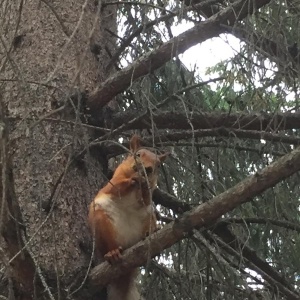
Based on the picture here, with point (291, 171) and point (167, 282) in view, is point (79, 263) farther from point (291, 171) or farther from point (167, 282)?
point (291, 171)

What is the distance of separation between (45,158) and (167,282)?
85 cm

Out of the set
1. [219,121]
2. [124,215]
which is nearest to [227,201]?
[219,121]

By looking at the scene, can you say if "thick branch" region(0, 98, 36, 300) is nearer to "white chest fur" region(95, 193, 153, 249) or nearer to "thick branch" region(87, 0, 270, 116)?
"white chest fur" region(95, 193, 153, 249)

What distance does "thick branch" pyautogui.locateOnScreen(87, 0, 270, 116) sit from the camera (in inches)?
109

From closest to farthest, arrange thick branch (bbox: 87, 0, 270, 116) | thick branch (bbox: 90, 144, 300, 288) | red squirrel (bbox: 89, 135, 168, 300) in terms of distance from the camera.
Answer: thick branch (bbox: 90, 144, 300, 288), thick branch (bbox: 87, 0, 270, 116), red squirrel (bbox: 89, 135, 168, 300)

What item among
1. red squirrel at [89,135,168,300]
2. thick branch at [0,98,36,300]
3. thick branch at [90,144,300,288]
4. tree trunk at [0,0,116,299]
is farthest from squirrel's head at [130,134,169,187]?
thick branch at [0,98,36,300]

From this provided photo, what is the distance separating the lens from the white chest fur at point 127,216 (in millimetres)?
3053

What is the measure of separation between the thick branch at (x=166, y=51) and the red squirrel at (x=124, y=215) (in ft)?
0.80

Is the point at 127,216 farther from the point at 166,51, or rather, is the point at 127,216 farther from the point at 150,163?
the point at 166,51

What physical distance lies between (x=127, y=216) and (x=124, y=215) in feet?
0.06

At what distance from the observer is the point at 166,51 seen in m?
2.87

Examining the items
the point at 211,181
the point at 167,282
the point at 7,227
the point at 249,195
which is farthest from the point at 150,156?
the point at 7,227

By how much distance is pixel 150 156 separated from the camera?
3.33m

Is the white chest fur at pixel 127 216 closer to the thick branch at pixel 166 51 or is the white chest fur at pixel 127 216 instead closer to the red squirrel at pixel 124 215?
the red squirrel at pixel 124 215
